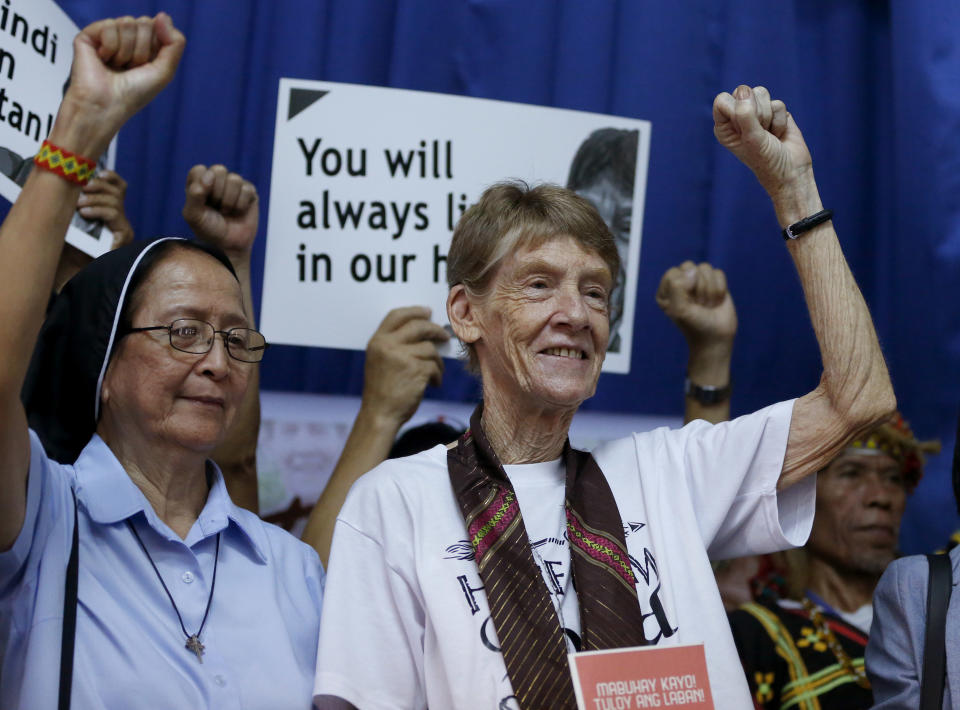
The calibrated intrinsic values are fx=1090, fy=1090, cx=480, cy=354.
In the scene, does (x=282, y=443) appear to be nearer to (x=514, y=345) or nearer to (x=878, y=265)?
(x=514, y=345)

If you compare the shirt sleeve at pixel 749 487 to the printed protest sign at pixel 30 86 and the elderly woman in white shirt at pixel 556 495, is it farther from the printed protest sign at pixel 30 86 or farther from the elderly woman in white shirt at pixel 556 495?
the printed protest sign at pixel 30 86

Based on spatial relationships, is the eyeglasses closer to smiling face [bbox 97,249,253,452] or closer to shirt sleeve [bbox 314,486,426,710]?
smiling face [bbox 97,249,253,452]

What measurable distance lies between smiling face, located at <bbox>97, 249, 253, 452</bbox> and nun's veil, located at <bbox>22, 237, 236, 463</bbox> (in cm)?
3

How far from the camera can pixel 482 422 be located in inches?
80.4

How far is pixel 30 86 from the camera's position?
2.44m

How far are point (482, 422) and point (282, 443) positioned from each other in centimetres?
102

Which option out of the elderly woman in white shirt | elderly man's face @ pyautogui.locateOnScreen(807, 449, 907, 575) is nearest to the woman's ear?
the elderly woman in white shirt

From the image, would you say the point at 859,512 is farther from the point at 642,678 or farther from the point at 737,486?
the point at 642,678

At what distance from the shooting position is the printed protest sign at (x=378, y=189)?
2615 mm

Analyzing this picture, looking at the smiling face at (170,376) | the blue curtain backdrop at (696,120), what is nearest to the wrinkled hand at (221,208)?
the blue curtain backdrop at (696,120)

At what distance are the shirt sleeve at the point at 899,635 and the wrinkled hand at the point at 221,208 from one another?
1.61 m

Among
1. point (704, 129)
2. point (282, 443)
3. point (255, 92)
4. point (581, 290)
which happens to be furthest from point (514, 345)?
point (704, 129)

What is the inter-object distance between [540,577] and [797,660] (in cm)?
128

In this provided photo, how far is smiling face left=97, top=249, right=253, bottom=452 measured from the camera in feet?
6.46
